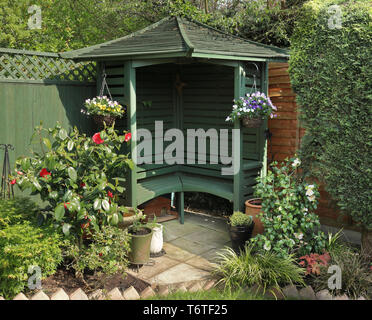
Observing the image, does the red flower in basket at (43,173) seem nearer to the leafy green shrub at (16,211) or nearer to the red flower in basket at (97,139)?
the leafy green shrub at (16,211)

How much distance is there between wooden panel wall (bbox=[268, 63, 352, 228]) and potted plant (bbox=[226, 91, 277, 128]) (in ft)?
2.42

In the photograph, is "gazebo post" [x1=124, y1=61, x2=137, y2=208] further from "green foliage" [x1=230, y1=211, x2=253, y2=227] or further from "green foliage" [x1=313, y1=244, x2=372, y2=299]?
"green foliage" [x1=313, y1=244, x2=372, y2=299]

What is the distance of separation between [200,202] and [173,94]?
1935 mm

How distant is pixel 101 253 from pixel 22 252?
83cm

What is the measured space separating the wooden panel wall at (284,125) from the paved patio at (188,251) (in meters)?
1.39

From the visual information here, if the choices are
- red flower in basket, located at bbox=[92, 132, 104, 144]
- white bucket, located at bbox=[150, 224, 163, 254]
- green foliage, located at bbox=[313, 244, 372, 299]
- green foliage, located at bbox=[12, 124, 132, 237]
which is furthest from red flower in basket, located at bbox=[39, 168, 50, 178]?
green foliage, located at bbox=[313, 244, 372, 299]

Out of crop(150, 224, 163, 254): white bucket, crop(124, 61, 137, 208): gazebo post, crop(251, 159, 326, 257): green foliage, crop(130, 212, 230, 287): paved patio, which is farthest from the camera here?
crop(124, 61, 137, 208): gazebo post

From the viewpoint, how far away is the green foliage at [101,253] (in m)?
3.59

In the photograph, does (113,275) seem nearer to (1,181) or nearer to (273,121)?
(1,181)

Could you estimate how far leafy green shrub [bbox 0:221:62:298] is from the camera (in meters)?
3.13

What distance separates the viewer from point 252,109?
451cm

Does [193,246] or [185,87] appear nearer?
[193,246]

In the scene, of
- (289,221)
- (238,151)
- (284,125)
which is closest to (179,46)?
(238,151)

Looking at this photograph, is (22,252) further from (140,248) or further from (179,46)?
(179,46)
